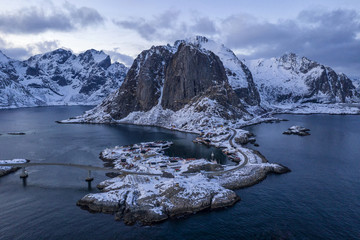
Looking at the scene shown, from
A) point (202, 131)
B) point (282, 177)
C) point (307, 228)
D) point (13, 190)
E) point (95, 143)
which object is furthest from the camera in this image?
point (202, 131)

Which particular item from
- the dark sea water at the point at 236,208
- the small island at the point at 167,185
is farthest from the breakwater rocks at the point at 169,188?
the dark sea water at the point at 236,208

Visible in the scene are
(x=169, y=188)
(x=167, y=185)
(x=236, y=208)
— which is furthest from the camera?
(x=167, y=185)

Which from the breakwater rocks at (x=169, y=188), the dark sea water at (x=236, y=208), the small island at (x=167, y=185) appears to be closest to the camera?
the dark sea water at (x=236, y=208)

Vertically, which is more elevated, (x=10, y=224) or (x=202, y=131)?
(x=202, y=131)

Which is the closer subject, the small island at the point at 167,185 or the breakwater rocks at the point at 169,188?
the breakwater rocks at the point at 169,188

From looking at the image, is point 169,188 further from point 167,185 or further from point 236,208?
point 236,208

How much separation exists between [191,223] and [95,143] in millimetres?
93559

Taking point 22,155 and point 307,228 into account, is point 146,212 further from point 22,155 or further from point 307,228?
point 22,155

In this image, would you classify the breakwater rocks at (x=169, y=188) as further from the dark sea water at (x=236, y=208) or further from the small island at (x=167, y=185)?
the dark sea water at (x=236, y=208)

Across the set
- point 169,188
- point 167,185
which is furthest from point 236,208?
point 167,185

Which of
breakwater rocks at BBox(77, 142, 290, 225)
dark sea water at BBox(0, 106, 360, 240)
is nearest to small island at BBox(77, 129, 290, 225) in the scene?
breakwater rocks at BBox(77, 142, 290, 225)

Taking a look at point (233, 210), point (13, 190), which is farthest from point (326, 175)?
point (13, 190)

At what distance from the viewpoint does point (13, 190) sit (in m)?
70.2

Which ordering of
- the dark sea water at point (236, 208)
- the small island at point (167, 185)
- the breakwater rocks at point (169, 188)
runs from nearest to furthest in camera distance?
the dark sea water at point (236, 208), the breakwater rocks at point (169, 188), the small island at point (167, 185)
